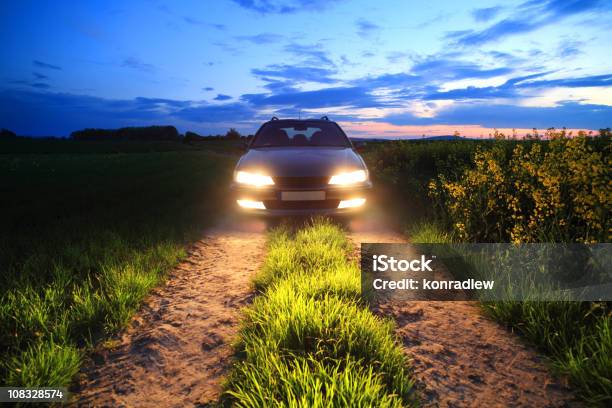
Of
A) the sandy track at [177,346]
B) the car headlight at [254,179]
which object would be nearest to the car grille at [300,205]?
the car headlight at [254,179]

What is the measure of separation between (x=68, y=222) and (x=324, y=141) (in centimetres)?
441

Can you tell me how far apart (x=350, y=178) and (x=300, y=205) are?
86cm

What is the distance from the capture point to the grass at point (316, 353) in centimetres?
196

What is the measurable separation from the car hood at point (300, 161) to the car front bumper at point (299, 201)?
0.24 metres

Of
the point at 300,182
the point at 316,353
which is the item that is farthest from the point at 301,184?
the point at 316,353

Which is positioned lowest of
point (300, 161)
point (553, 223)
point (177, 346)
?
point (177, 346)

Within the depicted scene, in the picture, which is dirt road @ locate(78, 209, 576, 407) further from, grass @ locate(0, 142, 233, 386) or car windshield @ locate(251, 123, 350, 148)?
car windshield @ locate(251, 123, 350, 148)

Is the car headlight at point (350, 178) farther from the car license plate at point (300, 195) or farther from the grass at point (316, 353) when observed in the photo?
the grass at point (316, 353)

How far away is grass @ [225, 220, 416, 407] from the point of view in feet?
6.42

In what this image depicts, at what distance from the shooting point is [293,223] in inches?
250

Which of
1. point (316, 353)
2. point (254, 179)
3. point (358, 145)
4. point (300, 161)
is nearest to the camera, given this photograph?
point (316, 353)

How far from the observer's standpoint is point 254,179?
5410mm

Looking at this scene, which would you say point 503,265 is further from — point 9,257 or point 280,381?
point 9,257

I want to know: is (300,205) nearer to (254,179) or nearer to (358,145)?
(254,179)
